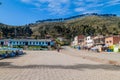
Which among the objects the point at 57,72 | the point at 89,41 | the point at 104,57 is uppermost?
the point at 89,41

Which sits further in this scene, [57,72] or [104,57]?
[104,57]

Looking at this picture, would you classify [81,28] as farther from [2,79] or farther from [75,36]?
[2,79]

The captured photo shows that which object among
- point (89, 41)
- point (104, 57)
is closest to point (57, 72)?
point (104, 57)

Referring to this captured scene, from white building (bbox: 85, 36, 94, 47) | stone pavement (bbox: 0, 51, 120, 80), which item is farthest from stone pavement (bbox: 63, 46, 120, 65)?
white building (bbox: 85, 36, 94, 47)

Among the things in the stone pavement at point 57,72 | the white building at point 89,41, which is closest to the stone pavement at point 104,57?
the stone pavement at point 57,72

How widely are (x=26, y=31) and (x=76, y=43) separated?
120 feet

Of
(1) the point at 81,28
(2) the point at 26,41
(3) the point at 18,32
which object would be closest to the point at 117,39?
(2) the point at 26,41

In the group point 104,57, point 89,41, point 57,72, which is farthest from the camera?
point 89,41

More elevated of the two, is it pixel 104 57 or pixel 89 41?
pixel 89 41

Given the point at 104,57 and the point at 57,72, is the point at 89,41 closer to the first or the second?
the point at 104,57

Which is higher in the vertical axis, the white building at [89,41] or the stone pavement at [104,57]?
the white building at [89,41]

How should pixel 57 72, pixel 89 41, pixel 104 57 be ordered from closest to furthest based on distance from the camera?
pixel 57 72 → pixel 104 57 → pixel 89 41

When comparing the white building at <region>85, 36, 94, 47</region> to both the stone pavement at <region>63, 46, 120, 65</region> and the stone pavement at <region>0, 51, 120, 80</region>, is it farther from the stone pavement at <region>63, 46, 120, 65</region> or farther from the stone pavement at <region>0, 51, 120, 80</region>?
the stone pavement at <region>0, 51, 120, 80</region>

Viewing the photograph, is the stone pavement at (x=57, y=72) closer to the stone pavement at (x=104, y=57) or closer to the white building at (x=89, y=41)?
the stone pavement at (x=104, y=57)
